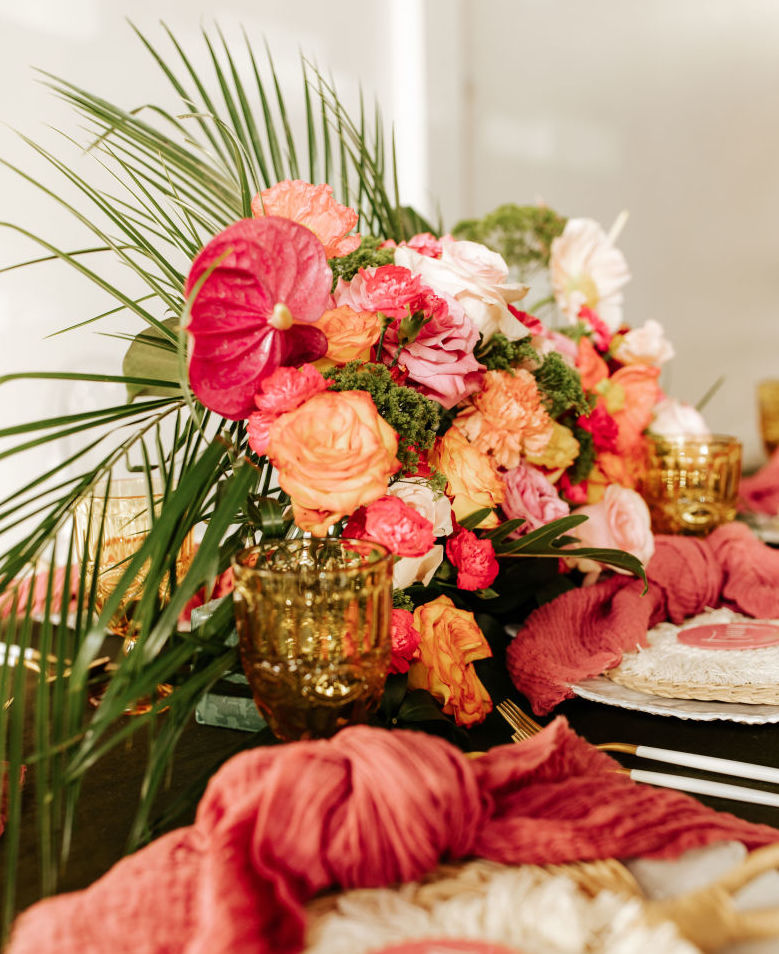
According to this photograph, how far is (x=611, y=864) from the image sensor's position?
0.43 metres

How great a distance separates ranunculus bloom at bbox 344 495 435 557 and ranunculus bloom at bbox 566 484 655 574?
325 mm

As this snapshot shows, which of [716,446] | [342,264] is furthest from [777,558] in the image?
[342,264]

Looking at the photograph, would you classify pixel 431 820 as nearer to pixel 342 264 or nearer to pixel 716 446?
pixel 342 264

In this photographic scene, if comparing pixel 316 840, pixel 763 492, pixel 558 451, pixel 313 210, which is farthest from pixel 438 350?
pixel 763 492

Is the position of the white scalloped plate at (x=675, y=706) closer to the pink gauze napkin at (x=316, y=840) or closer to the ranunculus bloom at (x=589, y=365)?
the pink gauze napkin at (x=316, y=840)

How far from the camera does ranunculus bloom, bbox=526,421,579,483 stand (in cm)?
87

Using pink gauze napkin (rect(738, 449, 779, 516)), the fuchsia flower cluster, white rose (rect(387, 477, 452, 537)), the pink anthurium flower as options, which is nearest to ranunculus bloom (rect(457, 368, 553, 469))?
the fuchsia flower cluster

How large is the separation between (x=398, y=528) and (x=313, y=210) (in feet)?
0.84

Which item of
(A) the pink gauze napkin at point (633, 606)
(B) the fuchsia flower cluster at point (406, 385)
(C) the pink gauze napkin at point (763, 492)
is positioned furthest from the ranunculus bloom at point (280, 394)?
(C) the pink gauze napkin at point (763, 492)

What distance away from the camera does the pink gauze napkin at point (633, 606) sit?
74 cm

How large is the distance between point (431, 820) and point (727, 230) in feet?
8.70

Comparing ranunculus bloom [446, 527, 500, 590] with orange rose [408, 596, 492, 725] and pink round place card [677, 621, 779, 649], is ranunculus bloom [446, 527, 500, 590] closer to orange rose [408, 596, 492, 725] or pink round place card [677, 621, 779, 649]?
orange rose [408, 596, 492, 725]

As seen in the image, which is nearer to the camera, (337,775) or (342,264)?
(337,775)

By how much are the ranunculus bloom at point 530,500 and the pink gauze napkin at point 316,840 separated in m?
0.37
